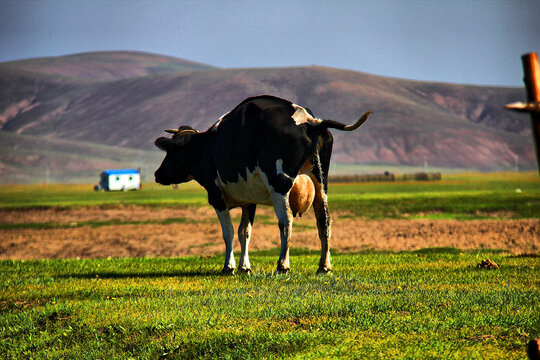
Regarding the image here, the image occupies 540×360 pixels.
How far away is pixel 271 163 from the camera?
13.9 metres

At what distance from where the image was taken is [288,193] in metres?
13.9

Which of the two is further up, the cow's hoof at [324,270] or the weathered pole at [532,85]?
the weathered pole at [532,85]

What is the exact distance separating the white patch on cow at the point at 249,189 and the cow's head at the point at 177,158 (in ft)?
6.02

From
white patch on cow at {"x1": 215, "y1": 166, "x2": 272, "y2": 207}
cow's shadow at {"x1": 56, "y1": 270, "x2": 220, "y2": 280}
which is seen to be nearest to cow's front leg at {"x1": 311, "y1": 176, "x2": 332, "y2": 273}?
white patch on cow at {"x1": 215, "y1": 166, "x2": 272, "y2": 207}

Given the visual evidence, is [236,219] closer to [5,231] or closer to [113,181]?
[5,231]

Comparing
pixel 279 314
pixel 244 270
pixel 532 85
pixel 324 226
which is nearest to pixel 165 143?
pixel 244 270

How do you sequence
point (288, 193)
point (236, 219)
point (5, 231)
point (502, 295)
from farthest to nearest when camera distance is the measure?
point (236, 219)
point (5, 231)
point (288, 193)
point (502, 295)

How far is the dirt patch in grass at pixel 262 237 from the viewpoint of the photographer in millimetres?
28312

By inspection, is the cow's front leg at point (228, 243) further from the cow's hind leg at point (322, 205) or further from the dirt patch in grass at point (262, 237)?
the dirt patch in grass at point (262, 237)

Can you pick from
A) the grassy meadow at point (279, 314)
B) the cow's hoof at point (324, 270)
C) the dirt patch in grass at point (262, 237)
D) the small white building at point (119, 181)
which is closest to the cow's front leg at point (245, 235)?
the grassy meadow at point (279, 314)

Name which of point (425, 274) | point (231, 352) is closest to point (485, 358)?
point (231, 352)

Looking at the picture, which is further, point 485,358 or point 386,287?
point 386,287

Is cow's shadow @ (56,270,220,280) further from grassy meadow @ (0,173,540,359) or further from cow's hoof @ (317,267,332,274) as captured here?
cow's hoof @ (317,267,332,274)

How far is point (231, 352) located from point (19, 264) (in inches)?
523
